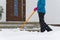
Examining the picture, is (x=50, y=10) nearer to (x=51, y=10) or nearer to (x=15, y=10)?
(x=51, y=10)

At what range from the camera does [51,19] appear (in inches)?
573

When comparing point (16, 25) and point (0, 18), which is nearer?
point (16, 25)

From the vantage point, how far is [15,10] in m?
14.7

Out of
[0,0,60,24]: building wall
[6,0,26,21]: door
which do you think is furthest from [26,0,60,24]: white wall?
[6,0,26,21]: door

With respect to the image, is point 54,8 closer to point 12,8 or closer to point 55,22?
point 55,22

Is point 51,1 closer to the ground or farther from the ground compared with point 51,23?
farther from the ground

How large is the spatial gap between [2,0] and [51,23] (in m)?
2.90

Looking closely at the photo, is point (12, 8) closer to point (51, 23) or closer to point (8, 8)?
point (8, 8)

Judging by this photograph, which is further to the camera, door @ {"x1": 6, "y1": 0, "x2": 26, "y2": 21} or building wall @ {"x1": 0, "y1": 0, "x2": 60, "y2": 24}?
door @ {"x1": 6, "y1": 0, "x2": 26, "y2": 21}

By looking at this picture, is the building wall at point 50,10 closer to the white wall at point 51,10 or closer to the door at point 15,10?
the white wall at point 51,10

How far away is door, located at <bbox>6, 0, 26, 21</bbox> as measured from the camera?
14672 millimetres

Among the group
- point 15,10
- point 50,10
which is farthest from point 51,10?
point 15,10

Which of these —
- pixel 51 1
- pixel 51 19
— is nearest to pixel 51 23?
pixel 51 19

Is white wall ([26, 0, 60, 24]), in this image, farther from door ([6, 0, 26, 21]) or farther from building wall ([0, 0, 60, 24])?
door ([6, 0, 26, 21])
